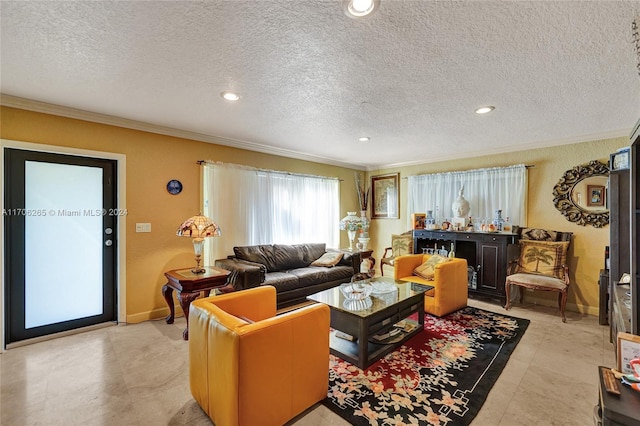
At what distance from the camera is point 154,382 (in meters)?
2.18

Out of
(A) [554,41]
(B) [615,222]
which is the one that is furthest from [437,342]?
(A) [554,41]

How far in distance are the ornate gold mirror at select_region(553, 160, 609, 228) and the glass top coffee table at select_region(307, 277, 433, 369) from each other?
2541 mm

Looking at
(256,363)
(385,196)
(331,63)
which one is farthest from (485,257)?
(256,363)

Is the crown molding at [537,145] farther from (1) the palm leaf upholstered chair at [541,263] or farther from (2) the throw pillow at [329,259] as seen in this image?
(2) the throw pillow at [329,259]

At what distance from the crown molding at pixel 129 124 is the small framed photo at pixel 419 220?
7.79 ft

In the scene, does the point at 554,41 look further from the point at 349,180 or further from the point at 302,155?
the point at 349,180

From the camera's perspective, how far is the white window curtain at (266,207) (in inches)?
158

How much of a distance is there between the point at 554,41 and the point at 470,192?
333cm

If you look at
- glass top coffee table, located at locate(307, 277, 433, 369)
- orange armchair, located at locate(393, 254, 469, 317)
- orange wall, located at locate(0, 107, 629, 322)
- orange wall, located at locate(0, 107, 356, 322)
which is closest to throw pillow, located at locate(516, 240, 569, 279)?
orange wall, located at locate(0, 107, 629, 322)

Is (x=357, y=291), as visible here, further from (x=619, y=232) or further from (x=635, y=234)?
(x=619, y=232)

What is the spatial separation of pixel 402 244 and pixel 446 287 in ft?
5.87

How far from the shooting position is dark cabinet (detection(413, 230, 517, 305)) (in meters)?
4.00

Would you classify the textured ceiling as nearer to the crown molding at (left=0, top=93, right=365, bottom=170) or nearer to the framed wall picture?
the crown molding at (left=0, top=93, right=365, bottom=170)

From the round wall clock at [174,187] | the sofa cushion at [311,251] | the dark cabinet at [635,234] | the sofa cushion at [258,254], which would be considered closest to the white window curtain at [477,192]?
the sofa cushion at [311,251]
